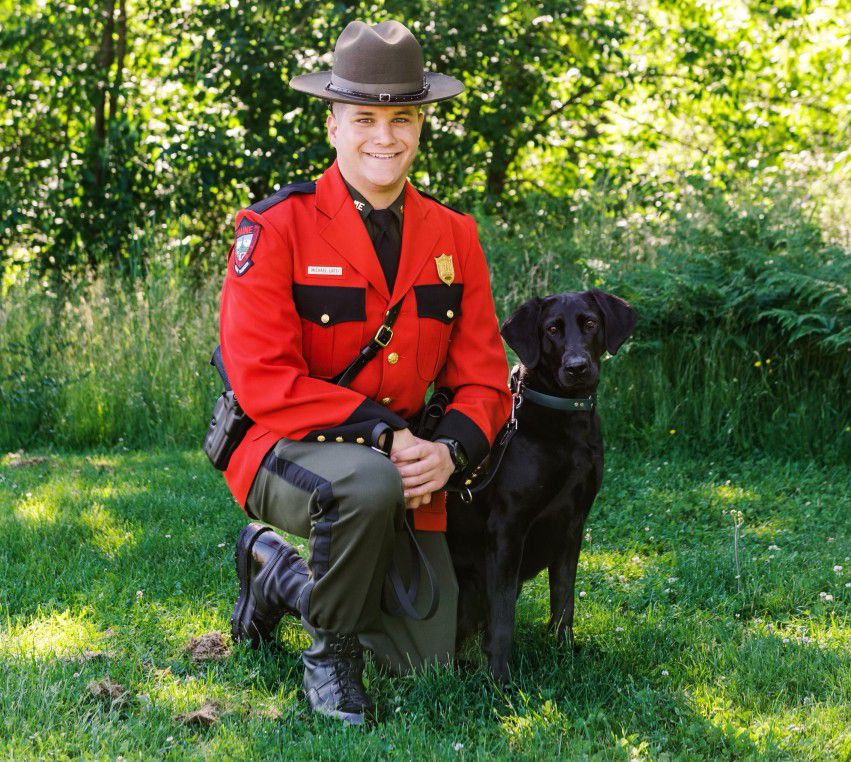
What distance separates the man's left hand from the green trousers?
9 centimetres

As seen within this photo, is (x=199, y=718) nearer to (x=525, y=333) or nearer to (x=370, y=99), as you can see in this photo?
(x=525, y=333)

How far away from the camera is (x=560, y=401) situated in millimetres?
3109

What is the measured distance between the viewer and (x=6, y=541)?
4.11 meters

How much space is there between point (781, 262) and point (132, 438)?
13.1ft

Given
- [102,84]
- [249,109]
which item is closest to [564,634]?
[249,109]

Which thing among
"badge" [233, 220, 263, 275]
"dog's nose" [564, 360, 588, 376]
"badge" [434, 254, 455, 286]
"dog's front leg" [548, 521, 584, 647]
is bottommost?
"dog's front leg" [548, 521, 584, 647]

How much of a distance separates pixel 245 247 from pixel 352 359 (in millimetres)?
459

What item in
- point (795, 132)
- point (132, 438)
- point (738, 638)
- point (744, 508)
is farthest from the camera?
point (795, 132)

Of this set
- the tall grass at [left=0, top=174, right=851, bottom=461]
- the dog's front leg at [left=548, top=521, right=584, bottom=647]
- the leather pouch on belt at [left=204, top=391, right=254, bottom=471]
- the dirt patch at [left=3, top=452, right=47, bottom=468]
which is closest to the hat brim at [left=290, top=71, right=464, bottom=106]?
the leather pouch on belt at [left=204, top=391, right=254, bottom=471]

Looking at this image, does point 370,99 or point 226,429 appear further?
point 226,429

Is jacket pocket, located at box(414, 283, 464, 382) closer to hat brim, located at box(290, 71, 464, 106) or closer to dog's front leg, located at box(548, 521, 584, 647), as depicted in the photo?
hat brim, located at box(290, 71, 464, 106)

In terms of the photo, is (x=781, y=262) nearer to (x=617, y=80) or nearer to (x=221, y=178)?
(x=617, y=80)

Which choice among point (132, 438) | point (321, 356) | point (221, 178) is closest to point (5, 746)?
point (321, 356)

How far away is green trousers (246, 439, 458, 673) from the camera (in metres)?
2.68
